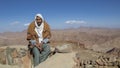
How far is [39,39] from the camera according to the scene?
789cm

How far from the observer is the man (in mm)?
7695

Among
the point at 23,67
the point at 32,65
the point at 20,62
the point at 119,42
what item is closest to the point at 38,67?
the point at 32,65

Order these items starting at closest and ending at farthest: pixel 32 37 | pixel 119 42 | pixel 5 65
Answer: pixel 32 37 → pixel 5 65 → pixel 119 42

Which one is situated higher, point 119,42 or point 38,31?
A: point 38,31

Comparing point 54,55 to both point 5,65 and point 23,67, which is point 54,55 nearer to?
point 23,67

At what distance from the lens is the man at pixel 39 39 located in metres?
7.70

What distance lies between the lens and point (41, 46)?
25.3 ft

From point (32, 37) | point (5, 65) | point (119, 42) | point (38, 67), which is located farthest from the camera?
point (119, 42)

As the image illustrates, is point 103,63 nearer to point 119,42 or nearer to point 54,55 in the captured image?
point 54,55

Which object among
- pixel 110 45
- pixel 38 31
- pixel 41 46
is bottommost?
pixel 110 45

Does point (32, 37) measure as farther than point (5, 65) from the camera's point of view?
No

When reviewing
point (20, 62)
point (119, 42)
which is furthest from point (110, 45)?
point (20, 62)

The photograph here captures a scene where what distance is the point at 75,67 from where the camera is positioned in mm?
7355

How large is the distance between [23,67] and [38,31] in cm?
148
